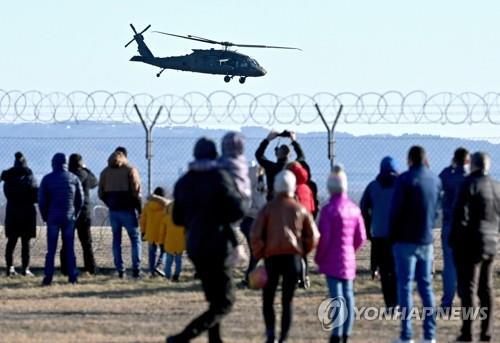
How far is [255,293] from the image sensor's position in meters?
20.0

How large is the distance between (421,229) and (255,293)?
5.44m

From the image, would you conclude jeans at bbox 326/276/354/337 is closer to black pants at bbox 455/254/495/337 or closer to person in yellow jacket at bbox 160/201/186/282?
black pants at bbox 455/254/495/337

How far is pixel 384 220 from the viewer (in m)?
17.3

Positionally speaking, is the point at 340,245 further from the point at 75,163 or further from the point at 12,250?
the point at 12,250

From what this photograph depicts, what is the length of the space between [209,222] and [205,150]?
0.58m

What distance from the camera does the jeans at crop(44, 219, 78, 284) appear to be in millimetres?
21203

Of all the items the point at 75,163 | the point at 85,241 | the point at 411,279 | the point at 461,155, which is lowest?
the point at 85,241

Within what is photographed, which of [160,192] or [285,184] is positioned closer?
[285,184]

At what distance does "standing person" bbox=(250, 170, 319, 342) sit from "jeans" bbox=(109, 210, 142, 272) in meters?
7.29

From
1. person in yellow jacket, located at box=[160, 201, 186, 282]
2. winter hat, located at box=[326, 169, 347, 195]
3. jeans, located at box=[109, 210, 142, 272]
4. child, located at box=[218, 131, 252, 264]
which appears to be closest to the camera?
winter hat, located at box=[326, 169, 347, 195]

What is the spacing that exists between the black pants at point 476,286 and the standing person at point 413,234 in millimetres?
464

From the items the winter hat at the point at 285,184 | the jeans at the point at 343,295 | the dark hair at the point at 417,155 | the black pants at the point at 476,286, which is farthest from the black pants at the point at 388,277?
the winter hat at the point at 285,184

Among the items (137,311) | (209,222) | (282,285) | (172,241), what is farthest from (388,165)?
(172,241)

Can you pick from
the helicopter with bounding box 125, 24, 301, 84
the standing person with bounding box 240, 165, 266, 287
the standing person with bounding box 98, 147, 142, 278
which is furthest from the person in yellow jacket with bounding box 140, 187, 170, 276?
the helicopter with bounding box 125, 24, 301, 84
